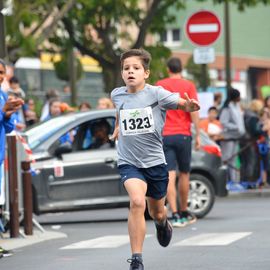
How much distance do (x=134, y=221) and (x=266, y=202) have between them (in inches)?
401

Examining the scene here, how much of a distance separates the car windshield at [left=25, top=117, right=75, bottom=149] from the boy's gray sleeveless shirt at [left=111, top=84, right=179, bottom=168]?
5948mm

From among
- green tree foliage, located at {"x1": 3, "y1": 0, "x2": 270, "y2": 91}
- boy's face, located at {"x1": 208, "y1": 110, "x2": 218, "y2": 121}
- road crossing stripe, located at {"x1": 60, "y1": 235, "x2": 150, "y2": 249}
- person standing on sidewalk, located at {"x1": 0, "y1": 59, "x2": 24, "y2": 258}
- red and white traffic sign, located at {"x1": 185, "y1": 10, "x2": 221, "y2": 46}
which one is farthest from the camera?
green tree foliage, located at {"x1": 3, "y1": 0, "x2": 270, "y2": 91}

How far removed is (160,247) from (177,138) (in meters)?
2.82

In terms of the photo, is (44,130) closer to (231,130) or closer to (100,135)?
(100,135)

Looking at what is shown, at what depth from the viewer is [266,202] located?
63.8 feet

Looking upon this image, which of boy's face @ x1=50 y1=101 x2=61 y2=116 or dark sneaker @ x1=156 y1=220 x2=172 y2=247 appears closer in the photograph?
dark sneaker @ x1=156 y1=220 x2=172 y2=247

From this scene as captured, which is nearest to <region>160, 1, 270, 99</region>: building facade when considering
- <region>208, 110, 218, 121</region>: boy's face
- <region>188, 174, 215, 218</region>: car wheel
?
<region>208, 110, 218, 121</region>: boy's face

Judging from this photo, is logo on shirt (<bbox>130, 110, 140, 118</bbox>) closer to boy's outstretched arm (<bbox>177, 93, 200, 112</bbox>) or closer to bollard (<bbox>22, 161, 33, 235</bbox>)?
boy's outstretched arm (<bbox>177, 93, 200, 112</bbox>)

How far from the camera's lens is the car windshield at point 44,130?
15797 millimetres

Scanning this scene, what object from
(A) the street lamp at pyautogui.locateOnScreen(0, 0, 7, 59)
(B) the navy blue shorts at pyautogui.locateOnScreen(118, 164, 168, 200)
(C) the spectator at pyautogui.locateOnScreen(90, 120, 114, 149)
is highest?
(A) the street lamp at pyautogui.locateOnScreen(0, 0, 7, 59)

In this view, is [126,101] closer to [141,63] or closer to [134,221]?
[141,63]

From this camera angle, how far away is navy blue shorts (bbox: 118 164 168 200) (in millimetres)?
9719

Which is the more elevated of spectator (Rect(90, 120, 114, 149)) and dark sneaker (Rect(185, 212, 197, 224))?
spectator (Rect(90, 120, 114, 149))

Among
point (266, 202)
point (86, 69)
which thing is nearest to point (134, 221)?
point (266, 202)
